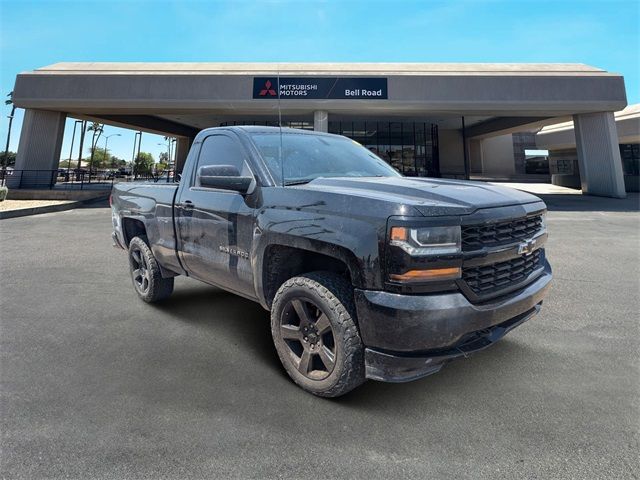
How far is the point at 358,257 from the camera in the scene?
2.23 metres

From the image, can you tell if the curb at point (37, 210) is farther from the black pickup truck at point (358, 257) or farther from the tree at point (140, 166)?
the tree at point (140, 166)

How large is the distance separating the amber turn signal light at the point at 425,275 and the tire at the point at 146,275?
10.8 ft

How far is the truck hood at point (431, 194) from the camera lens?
220 centimetres

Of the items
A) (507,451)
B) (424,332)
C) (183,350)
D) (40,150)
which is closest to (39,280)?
(183,350)

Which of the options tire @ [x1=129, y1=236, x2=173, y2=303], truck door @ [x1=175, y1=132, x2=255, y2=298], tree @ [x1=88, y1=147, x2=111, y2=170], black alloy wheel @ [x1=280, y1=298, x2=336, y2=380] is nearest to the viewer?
black alloy wheel @ [x1=280, y1=298, x2=336, y2=380]

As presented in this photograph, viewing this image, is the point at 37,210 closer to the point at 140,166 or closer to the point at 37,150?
the point at 37,150

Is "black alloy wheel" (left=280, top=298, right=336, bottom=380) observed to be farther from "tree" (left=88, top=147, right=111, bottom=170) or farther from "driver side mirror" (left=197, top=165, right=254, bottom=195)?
"tree" (left=88, top=147, right=111, bottom=170)

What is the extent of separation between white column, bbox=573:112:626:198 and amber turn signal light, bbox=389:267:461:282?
76.1 ft

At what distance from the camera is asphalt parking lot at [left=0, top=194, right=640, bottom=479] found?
1.95 m

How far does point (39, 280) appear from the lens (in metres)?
5.49

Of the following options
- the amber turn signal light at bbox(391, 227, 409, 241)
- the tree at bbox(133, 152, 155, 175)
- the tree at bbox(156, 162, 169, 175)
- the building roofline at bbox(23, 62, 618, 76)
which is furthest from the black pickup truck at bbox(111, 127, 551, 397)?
the tree at bbox(133, 152, 155, 175)

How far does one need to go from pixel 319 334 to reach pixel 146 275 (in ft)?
9.66

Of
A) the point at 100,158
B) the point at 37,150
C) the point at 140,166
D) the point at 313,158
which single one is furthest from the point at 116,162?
the point at 313,158

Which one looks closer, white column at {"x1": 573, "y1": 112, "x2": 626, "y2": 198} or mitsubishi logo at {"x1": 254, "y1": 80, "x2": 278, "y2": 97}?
mitsubishi logo at {"x1": 254, "y1": 80, "x2": 278, "y2": 97}
